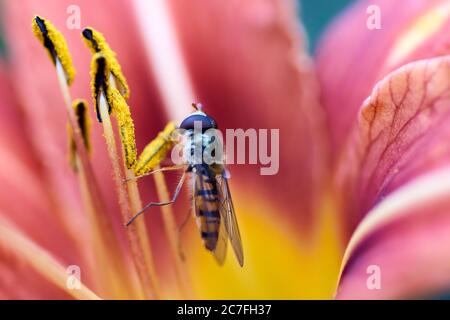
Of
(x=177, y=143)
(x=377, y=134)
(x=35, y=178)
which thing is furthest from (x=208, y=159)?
(x=35, y=178)

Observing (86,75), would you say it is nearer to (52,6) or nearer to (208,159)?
(52,6)

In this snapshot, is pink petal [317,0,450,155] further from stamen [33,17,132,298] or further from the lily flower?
stamen [33,17,132,298]

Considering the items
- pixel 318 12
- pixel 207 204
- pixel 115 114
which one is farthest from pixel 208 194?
pixel 318 12

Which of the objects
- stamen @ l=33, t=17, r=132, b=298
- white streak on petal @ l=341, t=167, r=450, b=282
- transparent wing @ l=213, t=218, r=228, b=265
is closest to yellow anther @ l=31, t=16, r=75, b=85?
stamen @ l=33, t=17, r=132, b=298

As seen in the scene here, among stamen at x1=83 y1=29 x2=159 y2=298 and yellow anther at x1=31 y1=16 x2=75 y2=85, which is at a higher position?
yellow anther at x1=31 y1=16 x2=75 y2=85

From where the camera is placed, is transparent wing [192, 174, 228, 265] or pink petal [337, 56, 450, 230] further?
transparent wing [192, 174, 228, 265]

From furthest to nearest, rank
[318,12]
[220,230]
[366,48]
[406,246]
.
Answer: [318,12] → [366,48] → [220,230] → [406,246]

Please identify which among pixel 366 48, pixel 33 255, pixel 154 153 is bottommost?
pixel 33 255

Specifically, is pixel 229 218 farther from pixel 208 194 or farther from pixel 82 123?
pixel 82 123
